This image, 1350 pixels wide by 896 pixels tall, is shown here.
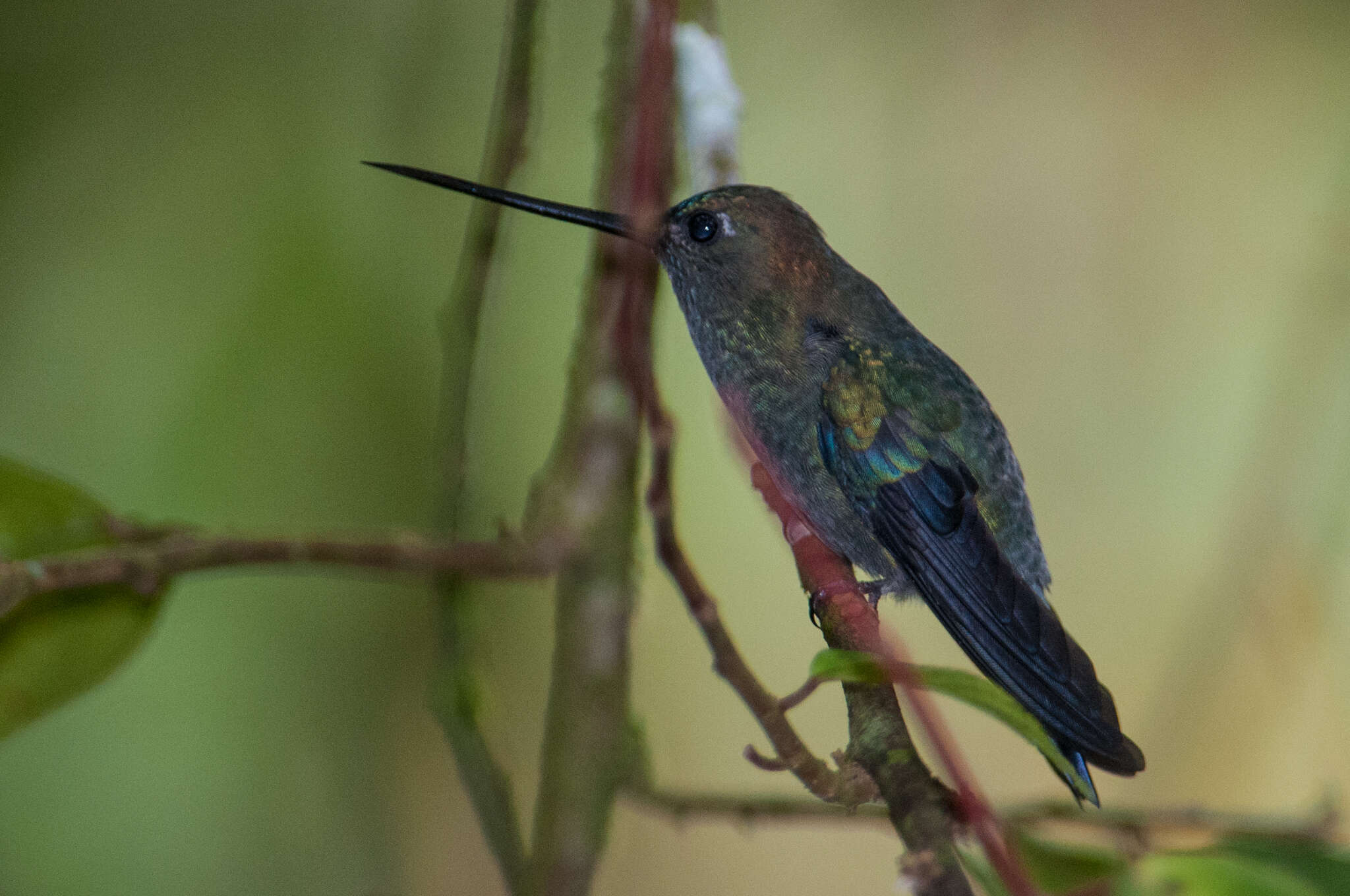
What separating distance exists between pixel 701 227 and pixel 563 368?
0.74m

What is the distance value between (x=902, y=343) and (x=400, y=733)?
952 millimetres

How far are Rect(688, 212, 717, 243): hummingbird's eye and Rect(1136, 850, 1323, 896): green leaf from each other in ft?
2.10

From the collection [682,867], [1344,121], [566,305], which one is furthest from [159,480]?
[1344,121]

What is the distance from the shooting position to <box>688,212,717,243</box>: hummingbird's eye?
93 cm

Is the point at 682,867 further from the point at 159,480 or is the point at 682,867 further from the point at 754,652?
the point at 159,480

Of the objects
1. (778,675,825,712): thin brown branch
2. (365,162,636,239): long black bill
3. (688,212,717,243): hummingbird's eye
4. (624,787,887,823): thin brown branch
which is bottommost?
(624,787,887,823): thin brown branch

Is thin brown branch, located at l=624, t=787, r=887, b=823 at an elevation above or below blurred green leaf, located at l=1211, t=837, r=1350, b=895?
below

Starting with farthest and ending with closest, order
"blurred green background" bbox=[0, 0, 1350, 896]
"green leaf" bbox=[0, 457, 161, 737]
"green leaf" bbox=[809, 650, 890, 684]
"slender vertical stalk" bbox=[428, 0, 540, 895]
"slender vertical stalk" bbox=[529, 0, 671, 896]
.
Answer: "blurred green background" bbox=[0, 0, 1350, 896], "slender vertical stalk" bbox=[428, 0, 540, 895], "slender vertical stalk" bbox=[529, 0, 671, 896], "green leaf" bbox=[0, 457, 161, 737], "green leaf" bbox=[809, 650, 890, 684]

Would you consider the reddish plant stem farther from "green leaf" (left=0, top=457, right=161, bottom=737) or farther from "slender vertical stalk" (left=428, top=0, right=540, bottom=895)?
"green leaf" (left=0, top=457, right=161, bottom=737)

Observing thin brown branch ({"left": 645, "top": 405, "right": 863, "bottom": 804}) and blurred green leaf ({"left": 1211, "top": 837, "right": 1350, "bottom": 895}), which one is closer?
blurred green leaf ({"left": 1211, "top": 837, "right": 1350, "bottom": 895})

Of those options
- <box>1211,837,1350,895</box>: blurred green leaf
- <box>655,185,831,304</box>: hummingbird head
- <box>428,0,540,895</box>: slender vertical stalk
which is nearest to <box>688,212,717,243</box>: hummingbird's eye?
<box>655,185,831,304</box>: hummingbird head

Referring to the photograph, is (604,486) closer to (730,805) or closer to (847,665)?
(730,805)

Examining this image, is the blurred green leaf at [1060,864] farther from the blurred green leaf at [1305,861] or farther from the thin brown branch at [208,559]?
the thin brown branch at [208,559]

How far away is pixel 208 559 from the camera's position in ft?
2.76
